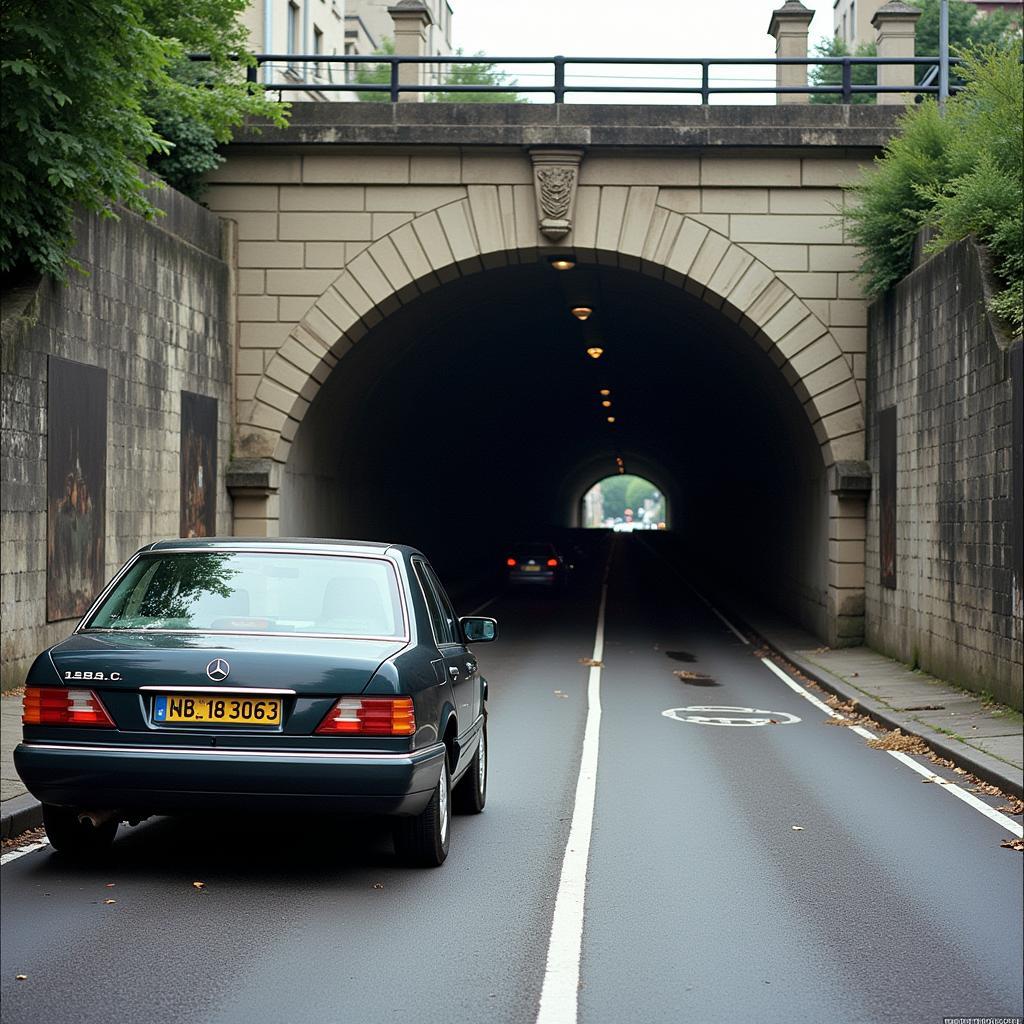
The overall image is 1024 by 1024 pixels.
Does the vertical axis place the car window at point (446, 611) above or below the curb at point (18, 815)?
above

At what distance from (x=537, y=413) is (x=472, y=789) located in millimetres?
37734

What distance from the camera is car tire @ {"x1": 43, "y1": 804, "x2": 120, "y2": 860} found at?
23.3ft

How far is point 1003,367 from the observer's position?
14.3 metres

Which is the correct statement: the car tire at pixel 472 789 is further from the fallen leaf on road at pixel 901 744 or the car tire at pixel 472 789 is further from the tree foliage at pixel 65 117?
the tree foliage at pixel 65 117

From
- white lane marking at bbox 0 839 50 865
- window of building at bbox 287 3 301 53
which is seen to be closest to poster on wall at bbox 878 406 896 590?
white lane marking at bbox 0 839 50 865

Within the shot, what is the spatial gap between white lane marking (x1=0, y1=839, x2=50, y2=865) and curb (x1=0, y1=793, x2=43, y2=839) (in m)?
0.22

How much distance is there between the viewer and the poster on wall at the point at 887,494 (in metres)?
20.0

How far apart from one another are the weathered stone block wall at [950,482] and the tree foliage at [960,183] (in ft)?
1.04

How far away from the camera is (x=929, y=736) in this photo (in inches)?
485

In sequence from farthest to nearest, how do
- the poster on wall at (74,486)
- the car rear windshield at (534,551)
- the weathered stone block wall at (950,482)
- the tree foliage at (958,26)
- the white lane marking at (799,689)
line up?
1. the tree foliage at (958,26)
2. the car rear windshield at (534,551)
3. the white lane marking at (799,689)
4. the poster on wall at (74,486)
5. the weathered stone block wall at (950,482)

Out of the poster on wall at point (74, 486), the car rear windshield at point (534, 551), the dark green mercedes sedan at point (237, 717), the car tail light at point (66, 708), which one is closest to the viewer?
the dark green mercedes sedan at point (237, 717)

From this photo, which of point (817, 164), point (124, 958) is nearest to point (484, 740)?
point (124, 958)

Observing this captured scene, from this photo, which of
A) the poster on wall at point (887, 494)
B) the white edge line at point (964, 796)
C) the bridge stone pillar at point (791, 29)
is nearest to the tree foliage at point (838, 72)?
the bridge stone pillar at point (791, 29)

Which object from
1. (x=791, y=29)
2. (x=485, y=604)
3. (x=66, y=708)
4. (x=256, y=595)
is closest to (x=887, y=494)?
(x=791, y=29)
